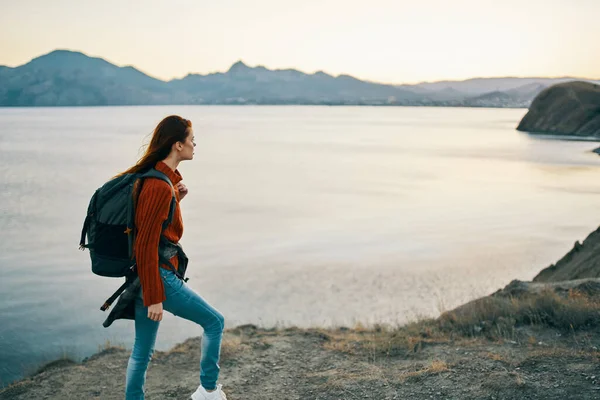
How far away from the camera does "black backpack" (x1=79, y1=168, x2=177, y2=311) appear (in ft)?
11.4

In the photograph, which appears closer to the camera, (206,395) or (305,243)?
(206,395)

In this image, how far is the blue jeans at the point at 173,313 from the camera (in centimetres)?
370

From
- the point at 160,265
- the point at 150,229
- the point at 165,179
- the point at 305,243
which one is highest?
the point at 165,179

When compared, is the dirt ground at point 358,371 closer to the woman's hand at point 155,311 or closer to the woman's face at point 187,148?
the woman's hand at point 155,311

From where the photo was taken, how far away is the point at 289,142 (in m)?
62.7

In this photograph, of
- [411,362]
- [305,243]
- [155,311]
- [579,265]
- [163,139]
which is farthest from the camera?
[305,243]

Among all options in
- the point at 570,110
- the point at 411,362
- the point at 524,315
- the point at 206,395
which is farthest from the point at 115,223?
the point at 570,110

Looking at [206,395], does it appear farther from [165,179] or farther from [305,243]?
[305,243]

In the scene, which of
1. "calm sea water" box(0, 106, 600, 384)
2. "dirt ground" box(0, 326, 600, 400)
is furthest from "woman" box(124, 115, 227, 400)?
"calm sea water" box(0, 106, 600, 384)

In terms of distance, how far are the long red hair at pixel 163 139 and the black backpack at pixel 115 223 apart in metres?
0.10

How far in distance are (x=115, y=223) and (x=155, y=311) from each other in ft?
1.94

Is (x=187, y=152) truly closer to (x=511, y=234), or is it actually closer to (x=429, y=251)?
(x=429, y=251)

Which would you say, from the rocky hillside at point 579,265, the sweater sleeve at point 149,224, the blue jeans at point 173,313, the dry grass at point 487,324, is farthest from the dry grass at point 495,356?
the rocky hillside at point 579,265

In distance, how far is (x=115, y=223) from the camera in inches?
137
